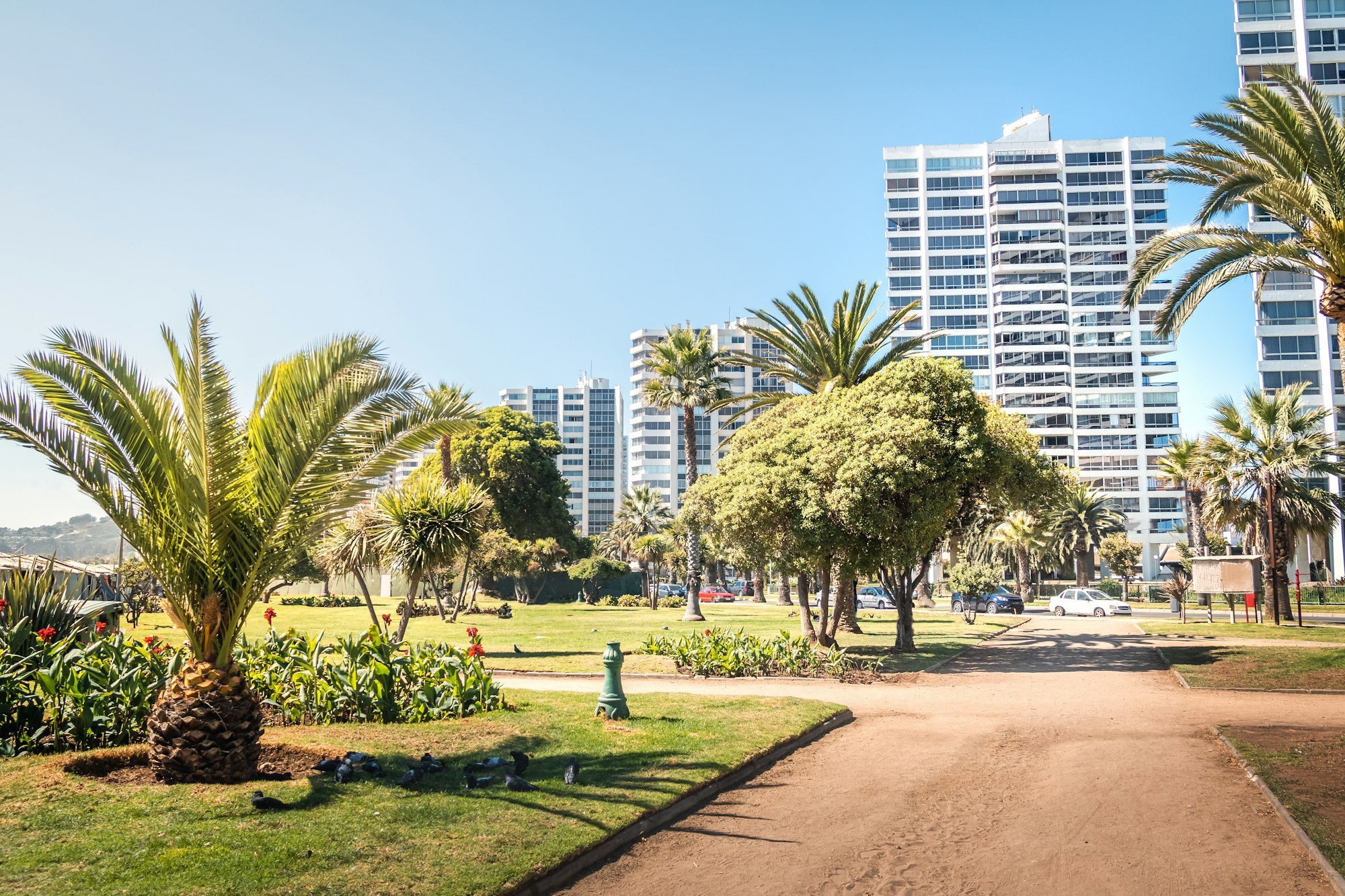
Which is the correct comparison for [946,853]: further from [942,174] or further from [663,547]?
[942,174]

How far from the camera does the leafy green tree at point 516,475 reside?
61.2 metres

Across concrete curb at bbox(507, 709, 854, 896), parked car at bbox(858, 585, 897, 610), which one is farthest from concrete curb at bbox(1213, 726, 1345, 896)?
parked car at bbox(858, 585, 897, 610)

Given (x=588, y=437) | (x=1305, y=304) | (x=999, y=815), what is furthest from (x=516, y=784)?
(x=588, y=437)

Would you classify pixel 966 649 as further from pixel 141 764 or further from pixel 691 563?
pixel 141 764

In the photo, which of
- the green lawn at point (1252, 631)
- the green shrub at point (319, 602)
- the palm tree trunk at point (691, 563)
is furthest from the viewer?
the green shrub at point (319, 602)

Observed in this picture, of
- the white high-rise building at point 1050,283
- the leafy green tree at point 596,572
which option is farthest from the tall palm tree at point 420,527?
the white high-rise building at point 1050,283

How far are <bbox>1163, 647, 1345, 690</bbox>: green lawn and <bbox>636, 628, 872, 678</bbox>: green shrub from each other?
664 cm

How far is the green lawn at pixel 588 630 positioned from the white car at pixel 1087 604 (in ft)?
16.1

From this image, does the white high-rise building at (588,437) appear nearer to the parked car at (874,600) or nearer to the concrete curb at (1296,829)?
the parked car at (874,600)

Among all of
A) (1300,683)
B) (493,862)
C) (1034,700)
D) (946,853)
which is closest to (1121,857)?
(946,853)

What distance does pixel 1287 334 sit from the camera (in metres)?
70.9

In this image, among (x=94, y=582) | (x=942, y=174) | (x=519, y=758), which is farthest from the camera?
(x=942, y=174)

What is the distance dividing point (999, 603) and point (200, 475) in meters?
45.3

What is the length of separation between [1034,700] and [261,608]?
36.9 metres
